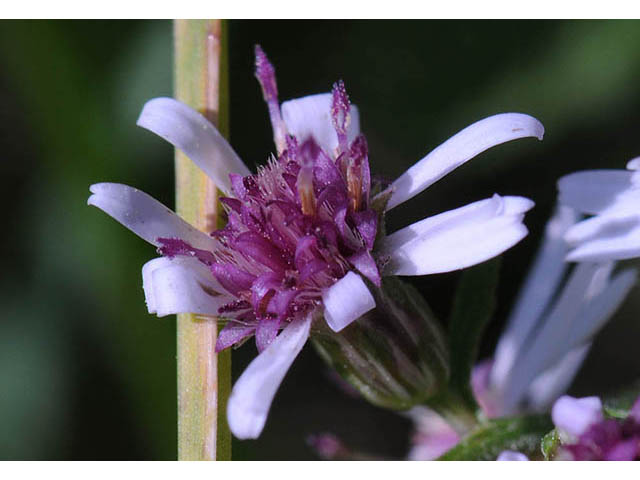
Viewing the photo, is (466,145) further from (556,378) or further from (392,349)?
(556,378)

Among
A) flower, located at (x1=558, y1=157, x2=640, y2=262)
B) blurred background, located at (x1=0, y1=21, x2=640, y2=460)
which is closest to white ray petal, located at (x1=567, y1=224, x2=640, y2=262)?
flower, located at (x1=558, y1=157, x2=640, y2=262)

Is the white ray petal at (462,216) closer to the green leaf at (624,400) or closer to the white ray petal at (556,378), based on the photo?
the green leaf at (624,400)

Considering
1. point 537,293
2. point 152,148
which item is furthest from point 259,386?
point 152,148

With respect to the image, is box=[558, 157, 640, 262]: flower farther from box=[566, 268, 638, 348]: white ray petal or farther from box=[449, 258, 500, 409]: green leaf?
box=[566, 268, 638, 348]: white ray petal

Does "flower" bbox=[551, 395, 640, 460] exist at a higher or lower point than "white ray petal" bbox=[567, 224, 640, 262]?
lower

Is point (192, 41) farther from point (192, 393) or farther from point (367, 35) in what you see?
point (367, 35)

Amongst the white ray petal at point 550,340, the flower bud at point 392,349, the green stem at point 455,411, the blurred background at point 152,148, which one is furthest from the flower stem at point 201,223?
the blurred background at point 152,148

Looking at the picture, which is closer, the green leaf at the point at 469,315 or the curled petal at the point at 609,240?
the curled petal at the point at 609,240

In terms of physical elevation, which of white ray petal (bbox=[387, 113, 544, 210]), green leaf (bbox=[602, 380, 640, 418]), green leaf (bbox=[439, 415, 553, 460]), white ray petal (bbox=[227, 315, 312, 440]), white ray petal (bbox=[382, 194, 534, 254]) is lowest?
green leaf (bbox=[439, 415, 553, 460])
